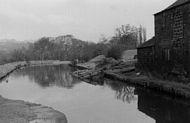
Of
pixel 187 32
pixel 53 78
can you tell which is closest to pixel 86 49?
pixel 53 78

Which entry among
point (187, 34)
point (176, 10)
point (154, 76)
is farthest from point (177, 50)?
point (154, 76)

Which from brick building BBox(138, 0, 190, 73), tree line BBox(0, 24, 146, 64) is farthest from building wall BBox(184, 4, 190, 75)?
tree line BBox(0, 24, 146, 64)

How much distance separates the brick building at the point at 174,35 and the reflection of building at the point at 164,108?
316 cm

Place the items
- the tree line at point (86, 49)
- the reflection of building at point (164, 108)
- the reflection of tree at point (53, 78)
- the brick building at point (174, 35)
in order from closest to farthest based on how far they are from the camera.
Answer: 1. the reflection of building at point (164, 108)
2. the brick building at point (174, 35)
3. the reflection of tree at point (53, 78)
4. the tree line at point (86, 49)

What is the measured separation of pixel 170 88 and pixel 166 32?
5.42 m

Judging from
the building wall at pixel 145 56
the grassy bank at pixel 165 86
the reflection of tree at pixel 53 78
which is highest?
the building wall at pixel 145 56

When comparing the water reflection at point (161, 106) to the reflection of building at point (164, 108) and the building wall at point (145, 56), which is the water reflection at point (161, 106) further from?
the building wall at point (145, 56)

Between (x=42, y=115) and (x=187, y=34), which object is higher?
(x=187, y=34)

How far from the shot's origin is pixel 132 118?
1093cm

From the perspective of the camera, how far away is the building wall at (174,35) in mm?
15523

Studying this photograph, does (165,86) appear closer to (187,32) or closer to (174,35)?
(187,32)

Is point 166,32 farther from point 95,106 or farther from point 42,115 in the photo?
point 42,115

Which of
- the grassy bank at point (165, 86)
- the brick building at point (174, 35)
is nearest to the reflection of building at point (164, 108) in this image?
the grassy bank at point (165, 86)

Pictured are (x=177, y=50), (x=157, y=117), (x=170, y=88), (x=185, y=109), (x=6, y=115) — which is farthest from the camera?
(x=177, y=50)
